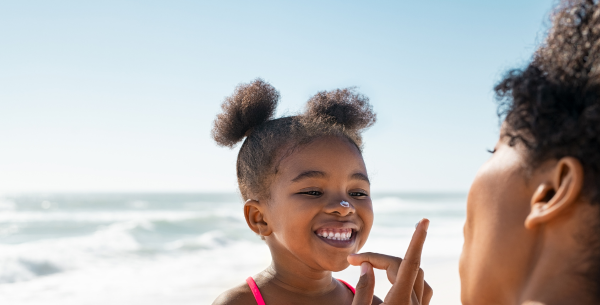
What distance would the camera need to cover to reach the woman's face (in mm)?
1196

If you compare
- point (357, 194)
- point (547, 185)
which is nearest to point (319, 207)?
point (357, 194)

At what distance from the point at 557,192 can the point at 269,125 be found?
1982 millimetres

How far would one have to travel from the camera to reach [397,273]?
5.69ft

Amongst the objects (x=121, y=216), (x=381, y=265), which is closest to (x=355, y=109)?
(x=381, y=265)

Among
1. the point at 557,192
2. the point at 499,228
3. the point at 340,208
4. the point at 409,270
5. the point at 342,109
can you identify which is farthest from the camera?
the point at 342,109

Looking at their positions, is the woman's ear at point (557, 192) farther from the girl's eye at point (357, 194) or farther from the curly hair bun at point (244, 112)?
the curly hair bun at point (244, 112)

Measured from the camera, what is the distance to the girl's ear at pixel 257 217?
2.70 metres

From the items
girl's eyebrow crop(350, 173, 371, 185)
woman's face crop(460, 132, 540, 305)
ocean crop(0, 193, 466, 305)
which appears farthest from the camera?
ocean crop(0, 193, 466, 305)

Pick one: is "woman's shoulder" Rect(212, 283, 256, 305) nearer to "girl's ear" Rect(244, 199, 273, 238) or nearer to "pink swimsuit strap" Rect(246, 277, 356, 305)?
"pink swimsuit strap" Rect(246, 277, 356, 305)

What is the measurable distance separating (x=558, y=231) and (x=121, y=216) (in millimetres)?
22364

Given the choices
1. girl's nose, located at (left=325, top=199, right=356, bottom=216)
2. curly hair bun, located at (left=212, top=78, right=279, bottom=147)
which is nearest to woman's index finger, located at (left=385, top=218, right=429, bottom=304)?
girl's nose, located at (left=325, top=199, right=356, bottom=216)

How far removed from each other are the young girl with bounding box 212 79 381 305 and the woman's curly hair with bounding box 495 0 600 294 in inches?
53.9

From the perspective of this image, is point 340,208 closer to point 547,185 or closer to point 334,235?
point 334,235

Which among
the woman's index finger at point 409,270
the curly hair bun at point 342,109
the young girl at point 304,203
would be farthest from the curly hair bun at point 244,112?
the woman's index finger at point 409,270
